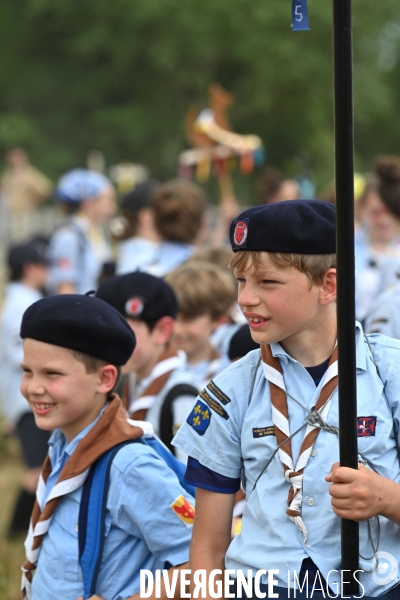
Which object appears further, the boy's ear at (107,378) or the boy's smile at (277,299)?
the boy's ear at (107,378)

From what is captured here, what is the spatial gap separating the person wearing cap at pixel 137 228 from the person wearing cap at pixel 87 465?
380cm

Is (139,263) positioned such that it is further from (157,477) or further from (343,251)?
(343,251)

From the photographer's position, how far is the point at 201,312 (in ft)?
15.7

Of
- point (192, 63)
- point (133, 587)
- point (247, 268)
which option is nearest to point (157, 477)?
point (133, 587)

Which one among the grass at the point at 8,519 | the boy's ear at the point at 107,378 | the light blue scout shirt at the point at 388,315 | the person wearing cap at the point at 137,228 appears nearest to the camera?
the boy's ear at the point at 107,378

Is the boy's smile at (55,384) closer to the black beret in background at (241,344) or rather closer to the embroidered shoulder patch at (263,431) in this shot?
the embroidered shoulder patch at (263,431)

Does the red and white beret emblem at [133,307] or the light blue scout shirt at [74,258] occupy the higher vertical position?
the light blue scout shirt at [74,258]

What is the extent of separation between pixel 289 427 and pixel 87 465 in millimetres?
748

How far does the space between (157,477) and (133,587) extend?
1.15 ft

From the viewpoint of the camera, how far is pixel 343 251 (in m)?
2.09

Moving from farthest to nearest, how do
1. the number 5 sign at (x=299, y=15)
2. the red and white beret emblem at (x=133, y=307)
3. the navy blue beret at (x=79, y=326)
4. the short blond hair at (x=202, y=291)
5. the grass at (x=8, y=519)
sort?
1. the grass at (x=8, y=519)
2. the short blond hair at (x=202, y=291)
3. the red and white beret emblem at (x=133, y=307)
4. the navy blue beret at (x=79, y=326)
5. the number 5 sign at (x=299, y=15)

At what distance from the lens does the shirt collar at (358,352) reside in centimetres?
244

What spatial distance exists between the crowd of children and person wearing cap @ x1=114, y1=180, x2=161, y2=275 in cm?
285

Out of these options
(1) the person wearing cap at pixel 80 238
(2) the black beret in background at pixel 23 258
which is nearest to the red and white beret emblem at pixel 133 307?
(2) the black beret in background at pixel 23 258
